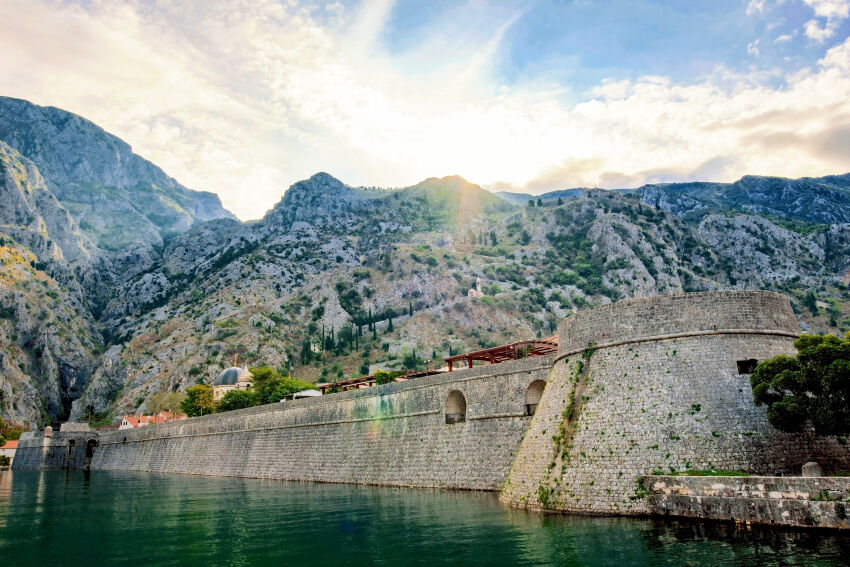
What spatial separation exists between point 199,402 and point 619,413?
7885 cm

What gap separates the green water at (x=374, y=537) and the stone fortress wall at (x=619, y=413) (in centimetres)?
151

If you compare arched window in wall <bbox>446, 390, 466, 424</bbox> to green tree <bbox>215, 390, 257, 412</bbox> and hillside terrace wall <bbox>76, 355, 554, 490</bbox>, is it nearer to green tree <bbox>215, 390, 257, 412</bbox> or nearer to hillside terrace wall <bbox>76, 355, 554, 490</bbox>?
hillside terrace wall <bbox>76, 355, 554, 490</bbox>

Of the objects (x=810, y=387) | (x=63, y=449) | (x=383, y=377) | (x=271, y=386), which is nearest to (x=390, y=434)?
(x=383, y=377)

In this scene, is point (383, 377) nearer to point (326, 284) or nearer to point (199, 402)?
point (199, 402)

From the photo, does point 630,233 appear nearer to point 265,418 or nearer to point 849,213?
point 849,213

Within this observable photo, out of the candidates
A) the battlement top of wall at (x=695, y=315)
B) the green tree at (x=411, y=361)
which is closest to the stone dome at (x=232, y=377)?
the green tree at (x=411, y=361)

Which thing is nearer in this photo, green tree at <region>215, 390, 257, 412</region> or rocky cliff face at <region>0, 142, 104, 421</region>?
green tree at <region>215, 390, 257, 412</region>

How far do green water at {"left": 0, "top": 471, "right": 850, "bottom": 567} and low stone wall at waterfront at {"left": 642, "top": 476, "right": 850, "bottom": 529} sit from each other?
525mm

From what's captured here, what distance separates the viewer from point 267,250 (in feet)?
554

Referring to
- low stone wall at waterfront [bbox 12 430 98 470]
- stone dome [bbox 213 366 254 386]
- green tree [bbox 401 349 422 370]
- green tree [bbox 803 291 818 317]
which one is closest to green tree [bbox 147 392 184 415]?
stone dome [bbox 213 366 254 386]

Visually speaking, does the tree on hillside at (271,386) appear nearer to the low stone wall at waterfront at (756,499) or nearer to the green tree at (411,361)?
the green tree at (411,361)

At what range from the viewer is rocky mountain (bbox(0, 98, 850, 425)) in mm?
126250

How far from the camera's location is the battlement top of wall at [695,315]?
21.9 metres

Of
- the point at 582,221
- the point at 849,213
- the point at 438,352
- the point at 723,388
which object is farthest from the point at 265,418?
the point at 849,213
